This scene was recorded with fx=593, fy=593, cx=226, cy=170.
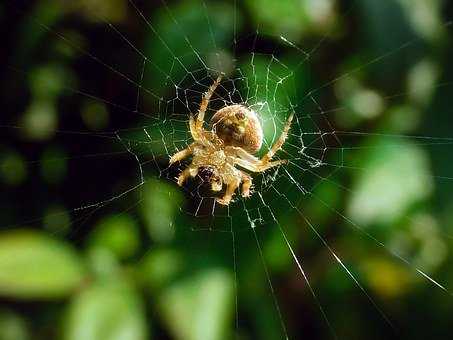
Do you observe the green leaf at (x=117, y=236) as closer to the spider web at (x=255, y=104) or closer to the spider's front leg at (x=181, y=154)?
the spider web at (x=255, y=104)

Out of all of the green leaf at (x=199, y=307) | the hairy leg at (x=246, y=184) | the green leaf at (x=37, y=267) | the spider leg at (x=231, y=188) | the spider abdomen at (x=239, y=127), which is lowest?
the green leaf at (x=37, y=267)

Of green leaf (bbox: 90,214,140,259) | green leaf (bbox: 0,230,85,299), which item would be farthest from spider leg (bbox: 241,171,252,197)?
green leaf (bbox: 0,230,85,299)

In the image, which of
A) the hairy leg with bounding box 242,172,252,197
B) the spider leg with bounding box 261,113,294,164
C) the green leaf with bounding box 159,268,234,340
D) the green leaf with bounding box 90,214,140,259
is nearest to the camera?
the green leaf with bounding box 159,268,234,340

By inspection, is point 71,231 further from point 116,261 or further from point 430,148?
point 430,148

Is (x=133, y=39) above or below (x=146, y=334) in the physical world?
above

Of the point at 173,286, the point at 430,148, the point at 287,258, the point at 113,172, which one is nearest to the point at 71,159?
the point at 113,172

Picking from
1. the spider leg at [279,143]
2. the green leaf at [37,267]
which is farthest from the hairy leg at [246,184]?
the green leaf at [37,267]

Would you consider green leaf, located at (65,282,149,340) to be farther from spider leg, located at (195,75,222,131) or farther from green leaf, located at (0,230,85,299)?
spider leg, located at (195,75,222,131)
